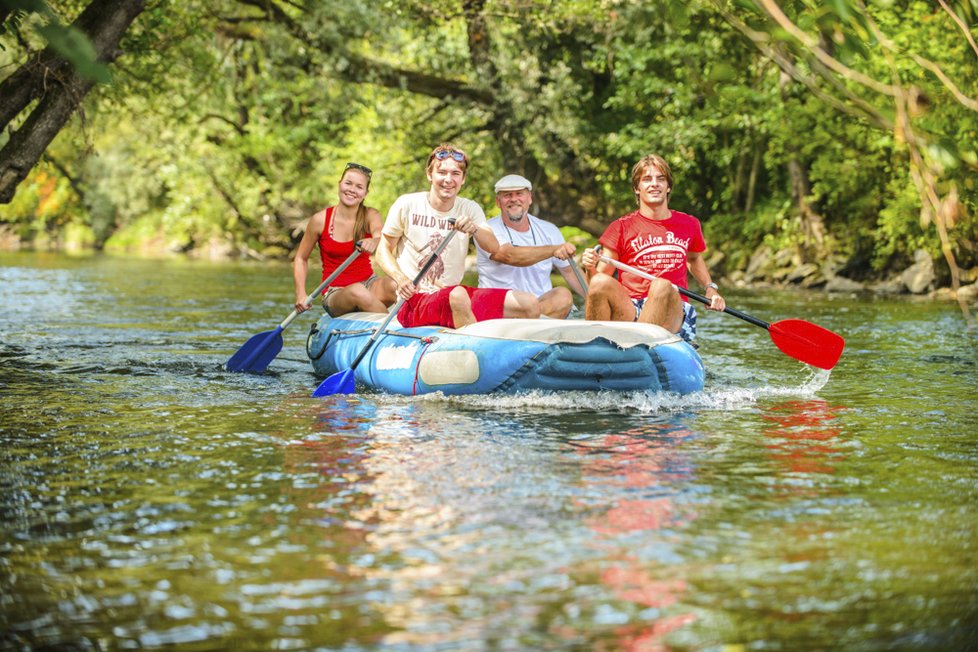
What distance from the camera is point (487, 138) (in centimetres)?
2200

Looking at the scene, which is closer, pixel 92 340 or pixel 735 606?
pixel 735 606

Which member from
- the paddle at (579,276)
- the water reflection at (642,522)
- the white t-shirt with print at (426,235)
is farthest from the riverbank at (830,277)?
the water reflection at (642,522)

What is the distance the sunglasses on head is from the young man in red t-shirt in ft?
3.18

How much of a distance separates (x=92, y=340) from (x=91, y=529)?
23.1 feet

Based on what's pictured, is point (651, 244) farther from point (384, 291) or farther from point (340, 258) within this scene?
point (340, 258)

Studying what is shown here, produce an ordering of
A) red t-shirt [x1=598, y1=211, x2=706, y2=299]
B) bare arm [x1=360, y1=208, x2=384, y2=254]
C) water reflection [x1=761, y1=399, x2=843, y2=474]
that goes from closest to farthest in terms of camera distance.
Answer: water reflection [x1=761, y1=399, x2=843, y2=474]
red t-shirt [x1=598, y1=211, x2=706, y2=299]
bare arm [x1=360, y1=208, x2=384, y2=254]

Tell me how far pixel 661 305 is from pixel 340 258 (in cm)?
256

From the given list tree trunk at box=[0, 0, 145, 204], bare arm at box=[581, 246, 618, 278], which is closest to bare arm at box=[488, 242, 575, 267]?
bare arm at box=[581, 246, 618, 278]

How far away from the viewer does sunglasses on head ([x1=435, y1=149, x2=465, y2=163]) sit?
7.52 metres

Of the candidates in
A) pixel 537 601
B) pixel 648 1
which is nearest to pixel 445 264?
pixel 537 601

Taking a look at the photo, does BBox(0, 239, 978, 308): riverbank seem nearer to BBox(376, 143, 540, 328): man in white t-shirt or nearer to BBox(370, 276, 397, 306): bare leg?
BBox(370, 276, 397, 306): bare leg

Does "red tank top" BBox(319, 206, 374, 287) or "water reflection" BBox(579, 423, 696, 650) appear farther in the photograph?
"red tank top" BBox(319, 206, 374, 287)

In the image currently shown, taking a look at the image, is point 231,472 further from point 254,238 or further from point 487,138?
point 254,238

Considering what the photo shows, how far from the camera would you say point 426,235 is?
25.2 ft
